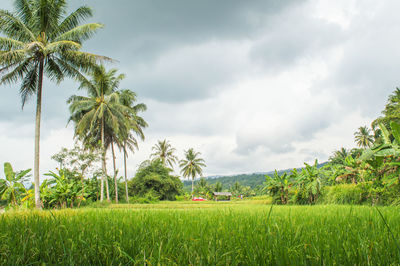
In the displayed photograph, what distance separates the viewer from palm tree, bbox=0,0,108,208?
1262 cm

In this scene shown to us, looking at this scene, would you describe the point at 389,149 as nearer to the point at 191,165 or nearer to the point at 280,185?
the point at 280,185

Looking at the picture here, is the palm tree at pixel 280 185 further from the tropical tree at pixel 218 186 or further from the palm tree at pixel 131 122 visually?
the tropical tree at pixel 218 186

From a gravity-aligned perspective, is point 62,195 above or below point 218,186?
above

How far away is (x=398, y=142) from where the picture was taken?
422 cm

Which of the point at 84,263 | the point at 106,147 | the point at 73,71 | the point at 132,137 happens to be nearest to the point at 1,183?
the point at 73,71

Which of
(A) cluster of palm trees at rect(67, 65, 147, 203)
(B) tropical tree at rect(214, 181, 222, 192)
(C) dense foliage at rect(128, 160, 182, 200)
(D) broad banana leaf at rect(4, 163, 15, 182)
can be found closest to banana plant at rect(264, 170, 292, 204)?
(D) broad banana leaf at rect(4, 163, 15, 182)

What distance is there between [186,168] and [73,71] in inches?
1708

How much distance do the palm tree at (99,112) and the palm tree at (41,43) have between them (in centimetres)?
612

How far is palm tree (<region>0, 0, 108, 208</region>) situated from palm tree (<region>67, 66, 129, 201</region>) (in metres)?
6.12

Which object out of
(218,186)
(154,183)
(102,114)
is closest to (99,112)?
(102,114)

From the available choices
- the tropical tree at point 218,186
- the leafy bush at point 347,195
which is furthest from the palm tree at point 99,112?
the tropical tree at point 218,186

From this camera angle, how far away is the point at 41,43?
493 inches

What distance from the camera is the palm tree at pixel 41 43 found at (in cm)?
1262

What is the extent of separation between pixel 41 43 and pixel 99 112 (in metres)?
→ 9.90
